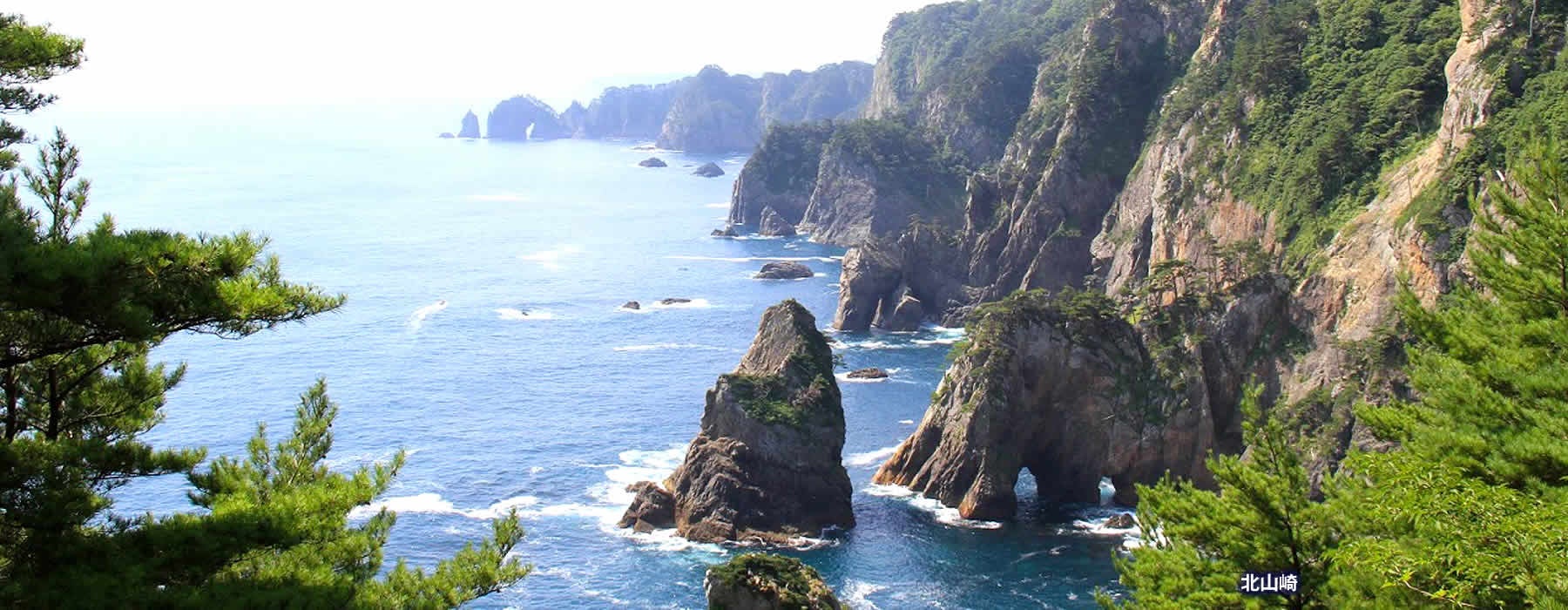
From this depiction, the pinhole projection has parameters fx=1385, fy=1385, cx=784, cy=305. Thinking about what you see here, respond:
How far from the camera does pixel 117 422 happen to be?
75.6 feet

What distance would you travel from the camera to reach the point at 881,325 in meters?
132

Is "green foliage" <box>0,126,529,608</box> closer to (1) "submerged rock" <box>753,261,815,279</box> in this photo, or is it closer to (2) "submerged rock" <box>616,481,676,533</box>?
(2) "submerged rock" <box>616,481,676,533</box>

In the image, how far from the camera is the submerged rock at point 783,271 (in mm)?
159750

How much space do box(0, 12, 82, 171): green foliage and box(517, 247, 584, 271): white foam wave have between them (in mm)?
142794

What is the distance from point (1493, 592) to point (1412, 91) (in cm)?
7470

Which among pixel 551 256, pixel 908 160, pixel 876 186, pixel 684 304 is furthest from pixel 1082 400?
pixel 908 160

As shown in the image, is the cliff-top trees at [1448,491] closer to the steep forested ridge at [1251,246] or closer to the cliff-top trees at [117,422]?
the cliff-top trees at [117,422]

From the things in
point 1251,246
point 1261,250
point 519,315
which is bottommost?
point 519,315

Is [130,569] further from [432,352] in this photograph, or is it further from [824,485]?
[432,352]

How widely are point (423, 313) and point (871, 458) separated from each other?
60.8m

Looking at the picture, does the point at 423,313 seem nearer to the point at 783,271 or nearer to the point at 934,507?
the point at 783,271

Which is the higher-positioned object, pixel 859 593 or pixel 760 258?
pixel 760 258

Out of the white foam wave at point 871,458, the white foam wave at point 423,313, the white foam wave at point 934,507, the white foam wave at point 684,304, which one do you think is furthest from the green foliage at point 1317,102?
the white foam wave at point 423,313

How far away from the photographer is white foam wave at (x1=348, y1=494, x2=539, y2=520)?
77812 mm
